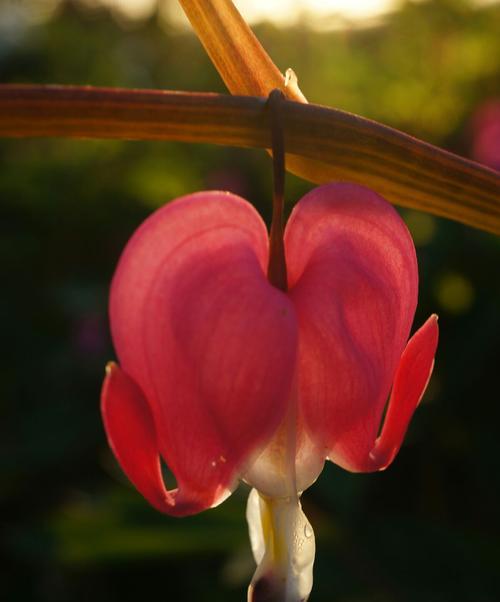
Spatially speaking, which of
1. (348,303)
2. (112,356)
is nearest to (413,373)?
(348,303)

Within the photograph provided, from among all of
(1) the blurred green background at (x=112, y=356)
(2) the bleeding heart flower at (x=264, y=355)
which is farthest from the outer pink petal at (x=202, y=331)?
(1) the blurred green background at (x=112, y=356)

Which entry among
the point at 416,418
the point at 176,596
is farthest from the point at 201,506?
the point at 176,596

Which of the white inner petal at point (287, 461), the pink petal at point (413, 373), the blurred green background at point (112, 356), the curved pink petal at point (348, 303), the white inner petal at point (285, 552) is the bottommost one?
the blurred green background at point (112, 356)

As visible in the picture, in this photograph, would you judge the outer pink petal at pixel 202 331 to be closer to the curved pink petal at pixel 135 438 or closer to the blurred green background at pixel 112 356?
the curved pink petal at pixel 135 438

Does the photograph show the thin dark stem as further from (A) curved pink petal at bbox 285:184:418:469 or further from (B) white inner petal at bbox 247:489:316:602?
(B) white inner petal at bbox 247:489:316:602

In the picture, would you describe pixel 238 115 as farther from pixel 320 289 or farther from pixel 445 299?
pixel 445 299

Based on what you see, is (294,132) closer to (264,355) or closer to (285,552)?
(264,355)

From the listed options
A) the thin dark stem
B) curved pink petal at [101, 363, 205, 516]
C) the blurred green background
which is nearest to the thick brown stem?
the thin dark stem
